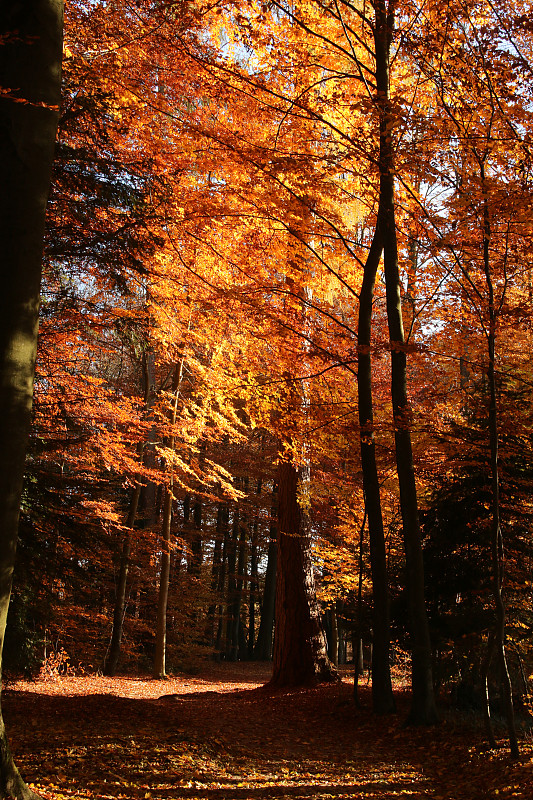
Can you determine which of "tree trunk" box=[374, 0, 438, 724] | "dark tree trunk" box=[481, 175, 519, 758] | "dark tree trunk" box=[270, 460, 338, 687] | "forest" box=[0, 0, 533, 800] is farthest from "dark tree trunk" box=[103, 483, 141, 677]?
"dark tree trunk" box=[481, 175, 519, 758]

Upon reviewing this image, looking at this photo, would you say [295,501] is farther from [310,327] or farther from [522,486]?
[522,486]

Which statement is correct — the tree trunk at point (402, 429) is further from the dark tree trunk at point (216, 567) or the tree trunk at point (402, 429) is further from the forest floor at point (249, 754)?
the dark tree trunk at point (216, 567)

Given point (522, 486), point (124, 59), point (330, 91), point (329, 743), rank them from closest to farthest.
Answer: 1. point (329, 743)
2. point (522, 486)
3. point (124, 59)
4. point (330, 91)

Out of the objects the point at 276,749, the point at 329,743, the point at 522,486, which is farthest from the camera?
the point at 522,486

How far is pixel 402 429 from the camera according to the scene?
6.83 m

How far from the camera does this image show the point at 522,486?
22.6 feet

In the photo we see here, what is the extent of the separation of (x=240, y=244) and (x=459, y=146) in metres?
4.59

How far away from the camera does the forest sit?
528 centimetres

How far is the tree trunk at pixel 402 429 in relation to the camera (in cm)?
649

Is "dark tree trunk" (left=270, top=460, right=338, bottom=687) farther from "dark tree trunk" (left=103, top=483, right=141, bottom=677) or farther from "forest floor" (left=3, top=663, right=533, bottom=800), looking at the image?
"dark tree trunk" (left=103, top=483, right=141, bottom=677)

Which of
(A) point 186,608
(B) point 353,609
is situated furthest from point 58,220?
(A) point 186,608

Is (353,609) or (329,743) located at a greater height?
(353,609)

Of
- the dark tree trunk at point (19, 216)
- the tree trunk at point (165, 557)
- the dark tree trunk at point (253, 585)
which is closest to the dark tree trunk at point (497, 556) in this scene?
the dark tree trunk at point (19, 216)

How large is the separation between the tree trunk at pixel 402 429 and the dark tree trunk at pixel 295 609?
139 inches
